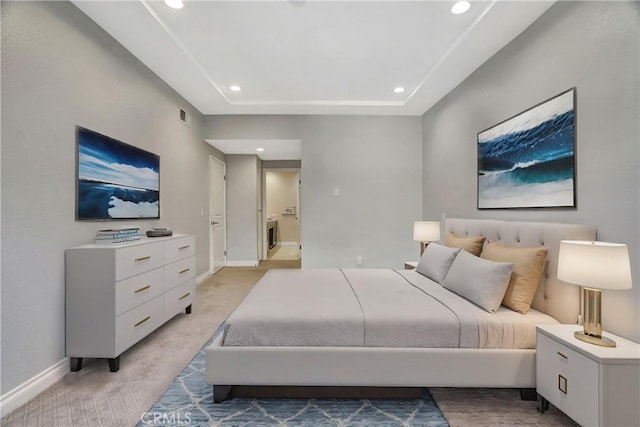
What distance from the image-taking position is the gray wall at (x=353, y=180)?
162 inches

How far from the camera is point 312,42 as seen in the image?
238 centimetres

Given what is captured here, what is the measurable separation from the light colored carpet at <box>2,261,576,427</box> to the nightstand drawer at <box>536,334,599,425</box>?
191 millimetres

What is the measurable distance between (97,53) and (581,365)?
3.72 meters

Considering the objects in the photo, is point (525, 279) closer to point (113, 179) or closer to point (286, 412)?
point (286, 412)

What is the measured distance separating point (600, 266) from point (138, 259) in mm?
2855

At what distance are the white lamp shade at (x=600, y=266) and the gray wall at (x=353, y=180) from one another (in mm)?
2827

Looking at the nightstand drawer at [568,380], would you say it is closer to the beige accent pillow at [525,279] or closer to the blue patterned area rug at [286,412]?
the beige accent pillow at [525,279]

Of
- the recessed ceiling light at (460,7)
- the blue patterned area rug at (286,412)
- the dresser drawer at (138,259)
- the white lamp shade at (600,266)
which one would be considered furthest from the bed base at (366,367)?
the recessed ceiling light at (460,7)

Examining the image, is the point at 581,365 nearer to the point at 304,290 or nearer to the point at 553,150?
the point at 553,150

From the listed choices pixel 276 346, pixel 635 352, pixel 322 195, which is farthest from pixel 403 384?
pixel 322 195

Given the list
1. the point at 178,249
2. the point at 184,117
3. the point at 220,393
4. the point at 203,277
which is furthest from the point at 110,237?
the point at 203,277

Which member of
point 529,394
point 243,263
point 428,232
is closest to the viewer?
point 529,394

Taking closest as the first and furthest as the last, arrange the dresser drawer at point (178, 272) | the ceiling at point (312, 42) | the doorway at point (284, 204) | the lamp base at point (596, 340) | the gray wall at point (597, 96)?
the lamp base at point (596, 340), the gray wall at point (597, 96), the ceiling at point (312, 42), the dresser drawer at point (178, 272), the doorway at point (284, 204)

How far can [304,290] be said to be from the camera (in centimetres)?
209
